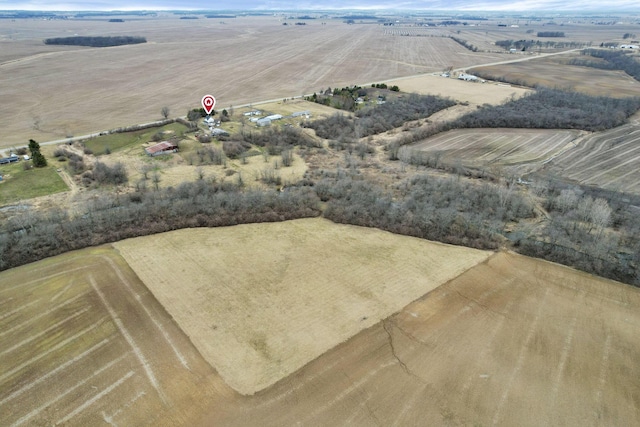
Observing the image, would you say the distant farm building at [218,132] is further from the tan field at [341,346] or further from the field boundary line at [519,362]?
the field boundary line at [519,362]

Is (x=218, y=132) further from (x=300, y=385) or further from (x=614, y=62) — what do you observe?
(x=614, y=62)

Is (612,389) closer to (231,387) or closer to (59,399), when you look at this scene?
(231,387)

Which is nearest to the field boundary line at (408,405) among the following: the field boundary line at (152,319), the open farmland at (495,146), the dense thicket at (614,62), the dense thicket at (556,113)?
the field boundary line at (152,319)

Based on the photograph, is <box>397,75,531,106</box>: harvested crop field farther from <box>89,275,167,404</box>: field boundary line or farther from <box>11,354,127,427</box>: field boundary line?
<box>11,354,127,427</box>: field boundary line

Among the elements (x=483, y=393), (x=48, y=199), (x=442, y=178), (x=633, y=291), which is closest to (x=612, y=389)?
(x=483, y=393)

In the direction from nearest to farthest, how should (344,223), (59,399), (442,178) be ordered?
1. (59,399)
2. (344,223)
3. (442,178)

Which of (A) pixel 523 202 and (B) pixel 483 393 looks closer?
(B) pixel 483 393
